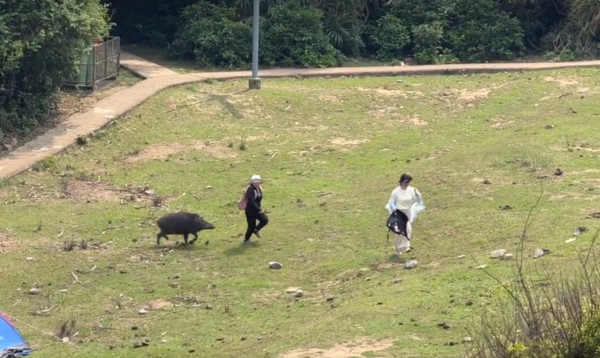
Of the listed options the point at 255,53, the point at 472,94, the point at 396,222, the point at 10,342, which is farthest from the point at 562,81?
the point at 10,342

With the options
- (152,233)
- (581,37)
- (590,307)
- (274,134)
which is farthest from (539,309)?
(581,37)

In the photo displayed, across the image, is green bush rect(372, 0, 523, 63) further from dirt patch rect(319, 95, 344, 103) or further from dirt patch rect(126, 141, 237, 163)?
dirt patch rect(126, 141, 237, 163)

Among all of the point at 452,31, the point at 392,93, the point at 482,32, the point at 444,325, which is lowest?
the point at 392,93

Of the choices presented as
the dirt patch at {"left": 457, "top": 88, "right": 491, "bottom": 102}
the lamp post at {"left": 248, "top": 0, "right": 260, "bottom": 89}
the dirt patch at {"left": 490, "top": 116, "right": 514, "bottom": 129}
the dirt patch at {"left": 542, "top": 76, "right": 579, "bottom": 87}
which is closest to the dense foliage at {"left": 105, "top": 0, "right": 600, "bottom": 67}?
the dirt patch at {"left": 542, "top": 76, "right": 579, "bottom": 87}

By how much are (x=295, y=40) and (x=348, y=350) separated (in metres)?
21.4

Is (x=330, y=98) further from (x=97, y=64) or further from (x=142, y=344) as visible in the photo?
(x=142, y=344)

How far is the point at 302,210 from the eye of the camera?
22250 millimetres

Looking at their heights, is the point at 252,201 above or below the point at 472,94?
above

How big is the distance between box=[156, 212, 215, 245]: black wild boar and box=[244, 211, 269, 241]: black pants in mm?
676

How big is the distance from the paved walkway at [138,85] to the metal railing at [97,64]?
77 centimetres

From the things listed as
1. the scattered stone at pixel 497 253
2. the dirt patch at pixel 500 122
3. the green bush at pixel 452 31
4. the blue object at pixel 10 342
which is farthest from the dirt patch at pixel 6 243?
the green bush at pixel 452 31

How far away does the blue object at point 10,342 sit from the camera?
578 inches

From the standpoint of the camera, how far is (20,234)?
20672 millimetres

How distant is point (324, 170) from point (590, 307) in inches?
589
